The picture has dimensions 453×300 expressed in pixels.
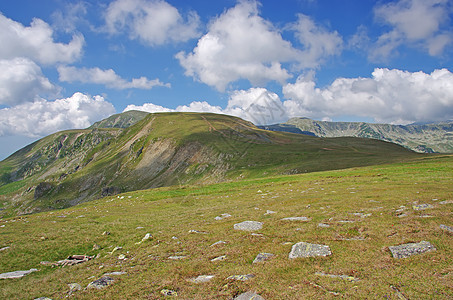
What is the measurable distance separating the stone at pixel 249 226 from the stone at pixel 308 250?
533 cm

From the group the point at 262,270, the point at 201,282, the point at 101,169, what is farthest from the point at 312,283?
the point at 101,169

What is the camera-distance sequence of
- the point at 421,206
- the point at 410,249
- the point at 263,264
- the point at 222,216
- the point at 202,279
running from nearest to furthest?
the point at 202,279
the point at 410,249
the point at 263,264
the point at 421,206
the point at 222,216

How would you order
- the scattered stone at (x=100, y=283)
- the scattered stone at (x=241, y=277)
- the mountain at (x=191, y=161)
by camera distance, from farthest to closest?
the mountain at (x=191, y=161) → the scattered stone at (x=100, y=283) → the scattered stone at (x=241, y=277)

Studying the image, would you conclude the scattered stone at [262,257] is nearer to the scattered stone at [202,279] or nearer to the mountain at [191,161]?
the scattered stone at [202,279]

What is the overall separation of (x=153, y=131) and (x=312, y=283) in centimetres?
18729

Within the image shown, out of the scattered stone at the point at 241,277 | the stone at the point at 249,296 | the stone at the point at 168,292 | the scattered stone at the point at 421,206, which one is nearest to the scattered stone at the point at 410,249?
the scattered stone at the point at 241,277

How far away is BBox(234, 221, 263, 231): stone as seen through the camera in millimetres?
→ 17422

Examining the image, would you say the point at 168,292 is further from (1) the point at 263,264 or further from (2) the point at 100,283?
(1) the point at 263,264

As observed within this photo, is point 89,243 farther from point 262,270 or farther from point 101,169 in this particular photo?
point 101,169

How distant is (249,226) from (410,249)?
9.98 meters

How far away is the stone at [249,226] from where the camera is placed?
57.2 feet

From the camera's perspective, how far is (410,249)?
1051 cm

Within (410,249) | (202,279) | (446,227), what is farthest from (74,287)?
(446,227)

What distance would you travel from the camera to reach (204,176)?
116 metres
